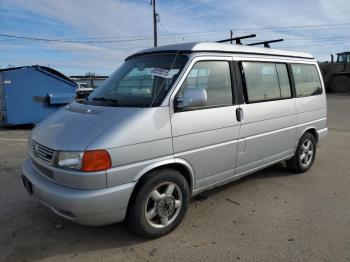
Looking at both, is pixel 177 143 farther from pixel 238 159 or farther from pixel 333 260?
pixel 333 260

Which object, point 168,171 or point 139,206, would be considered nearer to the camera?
point 139,206

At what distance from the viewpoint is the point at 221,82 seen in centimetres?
409

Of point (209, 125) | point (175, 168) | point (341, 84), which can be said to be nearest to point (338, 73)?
point (341, 84)

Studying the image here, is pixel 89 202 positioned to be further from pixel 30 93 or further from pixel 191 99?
pixel 30 93

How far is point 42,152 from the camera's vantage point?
346 centimetres

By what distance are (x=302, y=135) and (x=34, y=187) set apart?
4086 millimetres

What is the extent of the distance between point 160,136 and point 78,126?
2.65 ft

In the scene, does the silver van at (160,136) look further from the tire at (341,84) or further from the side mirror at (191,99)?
the tire at (341,84)

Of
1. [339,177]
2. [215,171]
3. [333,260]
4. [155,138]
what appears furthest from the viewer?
[339,177]

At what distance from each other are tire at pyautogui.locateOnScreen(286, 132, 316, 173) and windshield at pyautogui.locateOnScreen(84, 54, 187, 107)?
285cm

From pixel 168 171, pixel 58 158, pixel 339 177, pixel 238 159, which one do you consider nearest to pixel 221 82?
pixel 238 159

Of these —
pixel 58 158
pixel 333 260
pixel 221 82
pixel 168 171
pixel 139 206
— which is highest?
pixel 221 82

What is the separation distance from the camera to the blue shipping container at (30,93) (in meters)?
11.2

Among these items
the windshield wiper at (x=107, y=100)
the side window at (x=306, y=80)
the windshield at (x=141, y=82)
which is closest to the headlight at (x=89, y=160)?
the windshield at (x=141, y=82)
